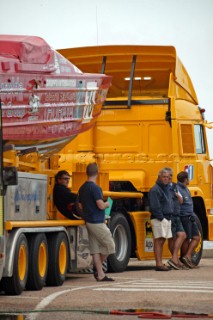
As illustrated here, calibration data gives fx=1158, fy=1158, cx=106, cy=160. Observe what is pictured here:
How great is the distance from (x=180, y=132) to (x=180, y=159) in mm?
555

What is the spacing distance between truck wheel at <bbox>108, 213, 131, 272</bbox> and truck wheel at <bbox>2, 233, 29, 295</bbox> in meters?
5.47

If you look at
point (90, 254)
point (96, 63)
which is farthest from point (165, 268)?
point (96, 63)

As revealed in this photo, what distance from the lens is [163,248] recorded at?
23.2 m

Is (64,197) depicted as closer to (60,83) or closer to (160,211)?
(60,83)

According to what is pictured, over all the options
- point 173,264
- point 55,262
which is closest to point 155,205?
point 173,264

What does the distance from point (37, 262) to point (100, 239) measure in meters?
1.84

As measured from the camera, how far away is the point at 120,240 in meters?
22.1

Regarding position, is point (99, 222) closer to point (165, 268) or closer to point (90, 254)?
point (90, 254)

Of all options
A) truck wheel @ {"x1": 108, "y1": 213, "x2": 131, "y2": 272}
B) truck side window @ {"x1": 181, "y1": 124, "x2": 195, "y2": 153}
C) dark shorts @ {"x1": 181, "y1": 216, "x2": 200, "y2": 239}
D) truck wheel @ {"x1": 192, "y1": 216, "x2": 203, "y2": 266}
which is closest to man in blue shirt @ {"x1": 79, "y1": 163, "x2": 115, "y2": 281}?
truck wheel @ {"x1": 108, "y1": 213, "x2": 131, "y2": 272}

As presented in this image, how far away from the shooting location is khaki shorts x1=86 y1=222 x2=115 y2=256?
→ 18.2 metres

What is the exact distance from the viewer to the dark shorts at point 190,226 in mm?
23375

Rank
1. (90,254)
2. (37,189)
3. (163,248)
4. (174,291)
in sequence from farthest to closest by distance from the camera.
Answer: (163,248)
(90,254)
(37,189)
(174,291)

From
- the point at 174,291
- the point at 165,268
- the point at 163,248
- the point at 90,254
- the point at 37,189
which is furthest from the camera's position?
the point at 163,248

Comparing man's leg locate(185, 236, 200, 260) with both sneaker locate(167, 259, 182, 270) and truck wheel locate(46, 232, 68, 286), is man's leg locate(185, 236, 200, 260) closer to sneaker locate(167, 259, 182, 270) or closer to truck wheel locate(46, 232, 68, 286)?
sneaker locate(167, 259, 182, 270)
